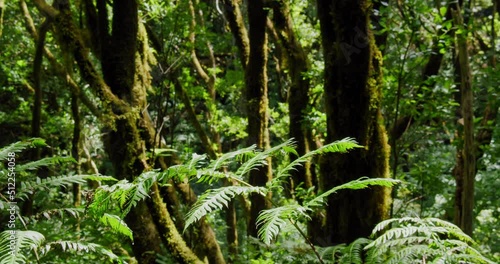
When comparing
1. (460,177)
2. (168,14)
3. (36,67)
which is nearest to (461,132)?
(460,177)

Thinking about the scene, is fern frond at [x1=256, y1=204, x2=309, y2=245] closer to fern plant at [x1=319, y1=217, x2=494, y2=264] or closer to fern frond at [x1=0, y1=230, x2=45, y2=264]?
fern plant at [x1=319, y1=217, x2=494, y2=264]

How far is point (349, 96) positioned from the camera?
10.4 ft

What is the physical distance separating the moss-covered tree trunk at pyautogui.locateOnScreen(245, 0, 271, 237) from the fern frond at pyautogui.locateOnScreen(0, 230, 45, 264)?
171 inches

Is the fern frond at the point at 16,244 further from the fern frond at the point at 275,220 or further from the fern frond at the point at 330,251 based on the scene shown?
the fern frond at the point at 330,251

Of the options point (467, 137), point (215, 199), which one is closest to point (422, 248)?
point (215, 199)

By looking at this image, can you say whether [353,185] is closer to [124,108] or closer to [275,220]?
[275,220]

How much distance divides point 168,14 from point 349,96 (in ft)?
13.7

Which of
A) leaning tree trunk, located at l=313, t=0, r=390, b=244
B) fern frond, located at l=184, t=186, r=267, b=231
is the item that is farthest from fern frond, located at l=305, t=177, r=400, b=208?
leaning tree trunk, located at l=313, t=0, r=390, b=244

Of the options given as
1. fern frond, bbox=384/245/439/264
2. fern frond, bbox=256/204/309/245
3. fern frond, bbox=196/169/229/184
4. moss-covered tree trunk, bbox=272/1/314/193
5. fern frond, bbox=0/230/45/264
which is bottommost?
fern frond, bbox=384/245/439/264

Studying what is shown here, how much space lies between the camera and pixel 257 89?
258 inches

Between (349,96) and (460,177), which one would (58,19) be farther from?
(460,177)

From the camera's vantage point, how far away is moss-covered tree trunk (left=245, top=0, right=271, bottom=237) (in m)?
6.11

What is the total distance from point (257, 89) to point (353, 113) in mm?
3444

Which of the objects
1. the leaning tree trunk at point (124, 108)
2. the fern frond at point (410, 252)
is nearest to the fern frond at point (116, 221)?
the fern frond at point (410, 252)
